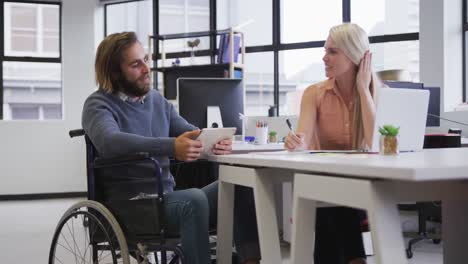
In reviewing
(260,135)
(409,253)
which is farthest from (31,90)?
(409,253)

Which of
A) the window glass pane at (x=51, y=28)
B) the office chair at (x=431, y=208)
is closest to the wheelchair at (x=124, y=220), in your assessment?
the office chair at (x=431, y=208)

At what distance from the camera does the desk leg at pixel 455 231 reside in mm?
1668

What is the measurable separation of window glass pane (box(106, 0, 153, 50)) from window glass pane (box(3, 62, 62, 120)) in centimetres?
96

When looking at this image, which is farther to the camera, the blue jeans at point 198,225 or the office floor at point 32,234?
the office floor at point 32,234

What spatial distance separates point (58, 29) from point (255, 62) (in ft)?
9.08

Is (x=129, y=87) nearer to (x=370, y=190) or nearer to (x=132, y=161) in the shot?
(x=132, y=161)

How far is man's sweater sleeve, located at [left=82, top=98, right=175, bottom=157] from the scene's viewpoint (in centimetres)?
179

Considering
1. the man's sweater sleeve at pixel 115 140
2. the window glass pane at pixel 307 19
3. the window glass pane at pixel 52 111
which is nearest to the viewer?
the man's sweater sleeve at pixel 115 140

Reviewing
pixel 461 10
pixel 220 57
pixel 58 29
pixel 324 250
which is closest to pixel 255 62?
pixel 220 57

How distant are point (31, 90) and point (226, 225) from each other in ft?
19.8

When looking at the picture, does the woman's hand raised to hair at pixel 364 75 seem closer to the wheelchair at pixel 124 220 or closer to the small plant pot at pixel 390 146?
the small plant pot at pixel 390 146

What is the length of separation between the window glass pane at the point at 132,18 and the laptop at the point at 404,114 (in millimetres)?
5752

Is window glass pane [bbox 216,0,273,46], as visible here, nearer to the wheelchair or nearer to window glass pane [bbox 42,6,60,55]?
window glass pane [bbox 42,6,60,55]

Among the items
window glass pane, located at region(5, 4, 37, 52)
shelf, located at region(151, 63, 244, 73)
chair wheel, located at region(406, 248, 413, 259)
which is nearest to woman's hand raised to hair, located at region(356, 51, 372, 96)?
chair wheel, located at region(406, 248, 413, 259)
